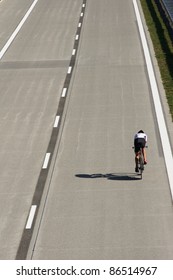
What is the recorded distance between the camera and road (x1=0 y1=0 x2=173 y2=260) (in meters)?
15.1

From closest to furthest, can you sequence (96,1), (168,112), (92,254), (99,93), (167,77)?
1. (92,254)
2. (168,112)
3. (99,93)
4. (167,77)
5. (96,1)

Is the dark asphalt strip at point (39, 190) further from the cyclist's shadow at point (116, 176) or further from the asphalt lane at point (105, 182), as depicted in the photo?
the cyclist's shadow at point (116, 176)

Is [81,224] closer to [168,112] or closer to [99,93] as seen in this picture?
[168,112]

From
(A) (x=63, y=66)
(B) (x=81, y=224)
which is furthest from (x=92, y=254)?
(A) (x=63, y=66)

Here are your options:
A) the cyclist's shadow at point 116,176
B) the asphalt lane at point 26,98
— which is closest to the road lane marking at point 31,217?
the asphalt lane at point 26,98

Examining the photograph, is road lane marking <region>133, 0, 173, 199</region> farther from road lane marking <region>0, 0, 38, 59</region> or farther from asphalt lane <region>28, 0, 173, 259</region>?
road lane marking <region>0, 0, 38, 59</region>

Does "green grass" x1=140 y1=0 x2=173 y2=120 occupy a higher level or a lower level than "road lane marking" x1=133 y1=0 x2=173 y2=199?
higher

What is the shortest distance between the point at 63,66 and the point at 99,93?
5398 millimetres

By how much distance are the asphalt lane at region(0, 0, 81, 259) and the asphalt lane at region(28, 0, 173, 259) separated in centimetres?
63

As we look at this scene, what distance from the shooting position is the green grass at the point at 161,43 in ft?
93.0

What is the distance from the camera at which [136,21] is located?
42.9 metres

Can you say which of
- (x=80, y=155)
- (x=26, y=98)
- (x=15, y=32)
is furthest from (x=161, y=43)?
(x=80, y=155)

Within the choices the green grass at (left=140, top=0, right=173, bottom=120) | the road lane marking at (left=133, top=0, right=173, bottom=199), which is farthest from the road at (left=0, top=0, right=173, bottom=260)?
the green grass at (left=140, top=0, right=173, bottom=120)

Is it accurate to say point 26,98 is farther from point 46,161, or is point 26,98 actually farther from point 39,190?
point 39,190
